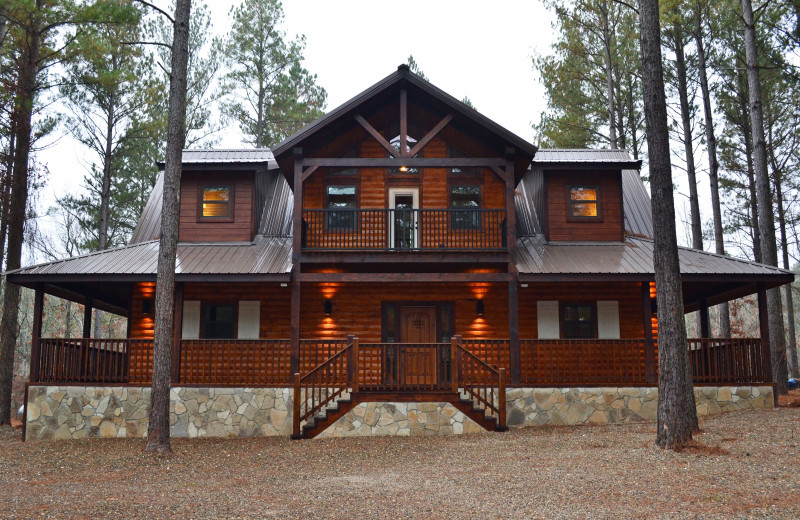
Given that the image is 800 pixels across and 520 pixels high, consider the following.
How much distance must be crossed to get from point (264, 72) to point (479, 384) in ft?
64.5

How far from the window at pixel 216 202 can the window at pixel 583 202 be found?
351 inches

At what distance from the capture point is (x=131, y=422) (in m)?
15.0

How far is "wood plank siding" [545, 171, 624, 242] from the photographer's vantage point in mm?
18047

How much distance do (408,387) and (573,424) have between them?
3610mm

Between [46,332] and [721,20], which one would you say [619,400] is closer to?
[721,20]

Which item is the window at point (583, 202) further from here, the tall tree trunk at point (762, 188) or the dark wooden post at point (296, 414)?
the dark wooden post at point (296, 414)

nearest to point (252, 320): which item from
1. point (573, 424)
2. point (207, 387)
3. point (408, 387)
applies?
point (207, 387)

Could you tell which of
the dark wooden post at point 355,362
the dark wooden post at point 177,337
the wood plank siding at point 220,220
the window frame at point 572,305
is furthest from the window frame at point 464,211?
the dark wooden post at point 177,337

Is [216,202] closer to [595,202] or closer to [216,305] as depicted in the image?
[216,305]

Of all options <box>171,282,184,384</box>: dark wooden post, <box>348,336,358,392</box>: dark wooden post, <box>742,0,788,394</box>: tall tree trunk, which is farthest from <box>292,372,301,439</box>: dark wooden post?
<box>742,0,788,394</box>: tall tree trunk

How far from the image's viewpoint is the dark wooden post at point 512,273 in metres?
15.3

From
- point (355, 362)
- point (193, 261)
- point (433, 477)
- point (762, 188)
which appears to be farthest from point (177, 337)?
point (762, 188)

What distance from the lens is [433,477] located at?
32.2ft

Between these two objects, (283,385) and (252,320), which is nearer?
(283,385)
